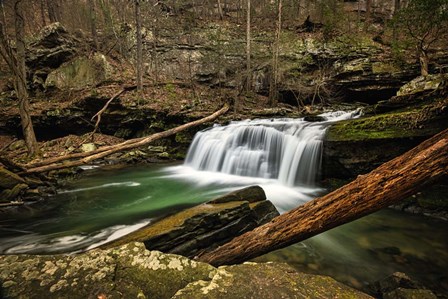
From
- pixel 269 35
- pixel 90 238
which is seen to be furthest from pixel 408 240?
pixel 269 35

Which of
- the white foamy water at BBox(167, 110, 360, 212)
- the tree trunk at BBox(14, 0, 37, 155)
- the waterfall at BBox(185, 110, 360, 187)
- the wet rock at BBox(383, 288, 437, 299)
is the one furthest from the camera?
the tree trunk at BBox(14, 0, 37, 155)

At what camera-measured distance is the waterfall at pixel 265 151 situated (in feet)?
27.1

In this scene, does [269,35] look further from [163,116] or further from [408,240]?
[408,240]

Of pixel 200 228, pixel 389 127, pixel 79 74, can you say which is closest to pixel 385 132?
pixel 389 127

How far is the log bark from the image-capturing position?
2465 mm

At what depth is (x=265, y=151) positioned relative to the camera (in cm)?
1002

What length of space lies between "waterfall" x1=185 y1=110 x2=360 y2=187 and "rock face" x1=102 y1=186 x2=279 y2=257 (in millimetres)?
4116

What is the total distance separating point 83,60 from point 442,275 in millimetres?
19436

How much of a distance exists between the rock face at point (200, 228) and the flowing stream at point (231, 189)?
732mm

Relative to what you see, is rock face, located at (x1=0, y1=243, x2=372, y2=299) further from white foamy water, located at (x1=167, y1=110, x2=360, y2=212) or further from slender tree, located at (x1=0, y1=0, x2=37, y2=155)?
slender tree, located at (x1=0, y1=0, x2=37, y2=155)

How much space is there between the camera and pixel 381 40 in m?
18.2

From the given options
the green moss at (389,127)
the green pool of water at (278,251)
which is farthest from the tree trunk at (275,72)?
the green pool of water at (278,251)

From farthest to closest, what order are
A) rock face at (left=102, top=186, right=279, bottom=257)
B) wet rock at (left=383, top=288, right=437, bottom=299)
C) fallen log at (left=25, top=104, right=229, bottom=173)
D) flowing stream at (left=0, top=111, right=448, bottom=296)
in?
fallen log at (left=25, top=104, right=229, bottom=173)
flowing stream at (left=0, top=111, right=448, bottom=296)
rock face at (left=102, top=186, right=279, bottom=257)
wet rock at (left=383, top=288, right=437, bottom=299)

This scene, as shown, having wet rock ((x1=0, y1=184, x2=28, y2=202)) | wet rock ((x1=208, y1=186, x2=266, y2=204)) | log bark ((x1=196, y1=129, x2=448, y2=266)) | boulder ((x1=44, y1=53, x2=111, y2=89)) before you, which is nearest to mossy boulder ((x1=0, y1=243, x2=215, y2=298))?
log bark ((x1=196, y1=129, x2=448, y2=266))
